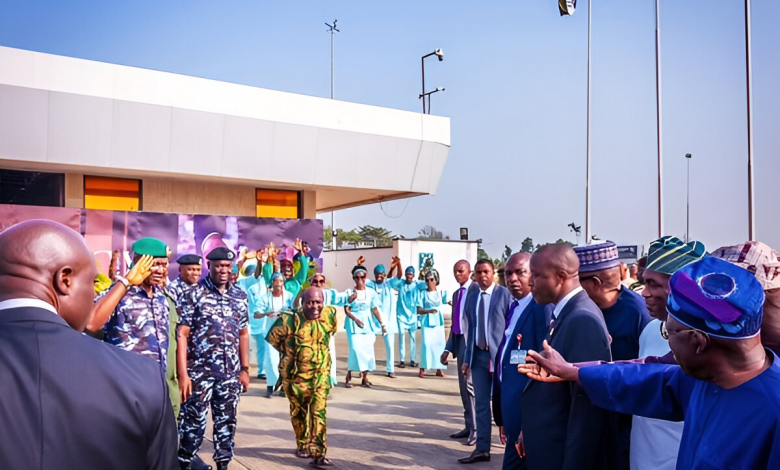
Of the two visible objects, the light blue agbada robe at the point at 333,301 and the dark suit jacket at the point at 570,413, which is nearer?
the dark suit jacket at the point at 570,413

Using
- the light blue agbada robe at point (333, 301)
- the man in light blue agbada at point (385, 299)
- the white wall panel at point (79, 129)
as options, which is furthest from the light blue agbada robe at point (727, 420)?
the white wall panel at point (79, 129)

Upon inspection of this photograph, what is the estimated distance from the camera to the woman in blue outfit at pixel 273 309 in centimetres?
1022

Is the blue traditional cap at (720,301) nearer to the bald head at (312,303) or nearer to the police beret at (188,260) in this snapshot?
the bald head at (312,303)

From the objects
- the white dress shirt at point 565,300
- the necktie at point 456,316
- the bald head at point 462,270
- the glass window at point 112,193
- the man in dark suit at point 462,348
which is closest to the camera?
the white dress shirt at point 565,300

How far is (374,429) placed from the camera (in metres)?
7.75

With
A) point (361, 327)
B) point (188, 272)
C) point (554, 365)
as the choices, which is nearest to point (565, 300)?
point (554, 365)

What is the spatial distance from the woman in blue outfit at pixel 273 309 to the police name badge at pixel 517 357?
22.0 ft

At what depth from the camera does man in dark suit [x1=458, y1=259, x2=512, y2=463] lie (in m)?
6.35

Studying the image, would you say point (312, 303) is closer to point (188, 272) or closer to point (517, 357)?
point (188, 272)

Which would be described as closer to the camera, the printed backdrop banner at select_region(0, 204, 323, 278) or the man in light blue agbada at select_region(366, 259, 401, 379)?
the man in light blue agbada at select_region(366, 259, 401, 379)

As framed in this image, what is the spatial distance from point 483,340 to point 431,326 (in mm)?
5479

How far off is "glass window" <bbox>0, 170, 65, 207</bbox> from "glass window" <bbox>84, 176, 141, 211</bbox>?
621 mm

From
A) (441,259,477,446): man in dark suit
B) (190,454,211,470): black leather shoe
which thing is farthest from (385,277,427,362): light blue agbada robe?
(190,454,211,470): black leather shoe

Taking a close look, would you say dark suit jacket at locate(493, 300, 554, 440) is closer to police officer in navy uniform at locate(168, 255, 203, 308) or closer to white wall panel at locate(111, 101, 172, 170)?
police officer in navy uniform at locate(168, 255, 203, 308)
